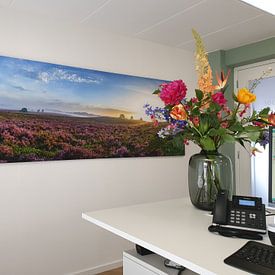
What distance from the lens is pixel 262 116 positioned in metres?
1.44

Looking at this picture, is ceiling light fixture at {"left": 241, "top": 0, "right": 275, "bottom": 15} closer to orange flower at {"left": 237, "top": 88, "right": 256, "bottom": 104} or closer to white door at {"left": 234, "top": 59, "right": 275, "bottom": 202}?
white door at {"left": 234, "top": 59, "right": 275, "bottom": 202}

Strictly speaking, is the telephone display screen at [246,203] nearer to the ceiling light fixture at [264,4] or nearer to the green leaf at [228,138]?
the green leaf at [228,138]

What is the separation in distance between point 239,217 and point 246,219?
28 millimetres

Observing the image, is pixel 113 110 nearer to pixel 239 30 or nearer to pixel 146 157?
pixel 146 157

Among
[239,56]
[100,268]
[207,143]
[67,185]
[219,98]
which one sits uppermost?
[239,56]

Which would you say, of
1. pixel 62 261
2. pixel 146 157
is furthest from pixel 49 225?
pixel 146 157

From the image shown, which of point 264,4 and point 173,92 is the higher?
point 264,4

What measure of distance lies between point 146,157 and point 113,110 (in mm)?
621

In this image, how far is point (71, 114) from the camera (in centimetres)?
260

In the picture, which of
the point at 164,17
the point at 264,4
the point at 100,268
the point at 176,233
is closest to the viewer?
the point at 176,233

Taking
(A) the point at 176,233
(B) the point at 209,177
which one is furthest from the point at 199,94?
(A) the point at 176,233

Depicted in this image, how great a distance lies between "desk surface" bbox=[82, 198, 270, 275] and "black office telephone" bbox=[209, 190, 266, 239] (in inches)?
1.7

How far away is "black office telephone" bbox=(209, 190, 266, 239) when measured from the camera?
115 cm

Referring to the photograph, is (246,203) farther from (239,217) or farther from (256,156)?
(256,156)
